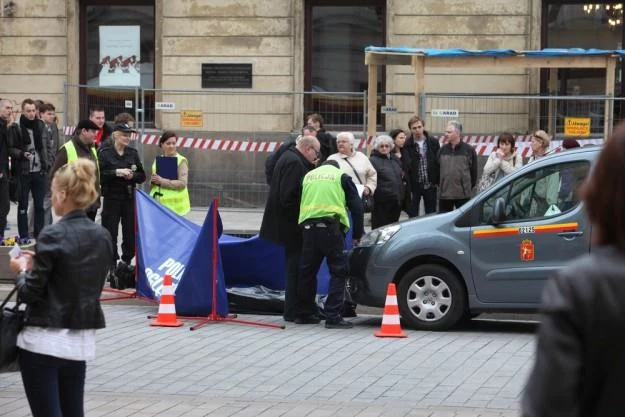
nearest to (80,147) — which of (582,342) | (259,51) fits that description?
(582,342)

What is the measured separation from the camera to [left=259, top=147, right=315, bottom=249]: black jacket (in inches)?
459

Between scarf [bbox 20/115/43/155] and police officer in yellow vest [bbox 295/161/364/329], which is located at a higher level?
scarf [bbox 20/115/43/155]

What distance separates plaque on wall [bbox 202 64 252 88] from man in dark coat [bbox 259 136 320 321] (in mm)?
12197

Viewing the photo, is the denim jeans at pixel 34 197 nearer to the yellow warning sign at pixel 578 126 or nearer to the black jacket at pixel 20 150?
the black jacket at pixel 20 150

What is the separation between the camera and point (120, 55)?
25000 millimetres

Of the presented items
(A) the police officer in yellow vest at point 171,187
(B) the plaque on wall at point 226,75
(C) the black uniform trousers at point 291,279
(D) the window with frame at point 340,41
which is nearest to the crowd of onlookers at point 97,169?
(A) the police officer in yellow vest at point 171,187

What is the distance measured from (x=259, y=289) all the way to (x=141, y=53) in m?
13.3

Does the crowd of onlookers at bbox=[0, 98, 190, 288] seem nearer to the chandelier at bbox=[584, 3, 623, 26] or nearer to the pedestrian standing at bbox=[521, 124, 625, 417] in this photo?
the pedestrian standing at bbox=[521, 124, 625, 417]

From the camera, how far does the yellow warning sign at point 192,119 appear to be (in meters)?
23.5

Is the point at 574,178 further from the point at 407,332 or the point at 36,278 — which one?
the point at 36,278

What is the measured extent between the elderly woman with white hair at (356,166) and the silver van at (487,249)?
227 cm

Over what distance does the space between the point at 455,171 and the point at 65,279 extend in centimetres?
987

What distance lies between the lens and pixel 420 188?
15844mm

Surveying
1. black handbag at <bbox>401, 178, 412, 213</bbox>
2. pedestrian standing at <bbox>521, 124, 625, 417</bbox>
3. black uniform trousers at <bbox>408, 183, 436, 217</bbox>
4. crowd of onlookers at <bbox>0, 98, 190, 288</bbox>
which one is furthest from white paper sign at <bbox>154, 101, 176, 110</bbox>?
pedestrian standing at <bbox>521, 124, 625, 417</bbox>
